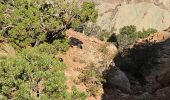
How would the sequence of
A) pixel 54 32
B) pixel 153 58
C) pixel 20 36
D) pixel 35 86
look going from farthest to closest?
pixel 153 58 → pixel 54 32 → pixel 20 36 → pixel 35 86

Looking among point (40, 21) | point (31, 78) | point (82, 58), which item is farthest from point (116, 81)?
point (31, 78)

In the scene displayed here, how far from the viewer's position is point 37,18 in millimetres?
36688

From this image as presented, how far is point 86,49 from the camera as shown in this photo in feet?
165

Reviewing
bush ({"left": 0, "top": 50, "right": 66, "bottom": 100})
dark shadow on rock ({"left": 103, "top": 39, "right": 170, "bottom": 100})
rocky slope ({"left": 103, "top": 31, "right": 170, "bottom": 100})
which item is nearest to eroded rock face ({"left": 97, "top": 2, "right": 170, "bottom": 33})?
rocky slope ({"left": 103, "top": 31, "right": 170, "bottom": 100})

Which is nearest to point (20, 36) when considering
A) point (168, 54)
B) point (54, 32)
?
point (54, 32)

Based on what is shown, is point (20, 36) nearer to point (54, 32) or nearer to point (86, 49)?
point (54, 32)

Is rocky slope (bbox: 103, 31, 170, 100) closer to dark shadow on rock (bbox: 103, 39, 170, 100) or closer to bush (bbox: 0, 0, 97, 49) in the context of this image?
dark shadow on rock (bbox: 103, 39, 170, 100)

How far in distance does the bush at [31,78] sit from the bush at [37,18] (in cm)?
1542

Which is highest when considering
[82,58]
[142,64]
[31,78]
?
[82,58]

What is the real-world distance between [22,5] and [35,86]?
713 inches

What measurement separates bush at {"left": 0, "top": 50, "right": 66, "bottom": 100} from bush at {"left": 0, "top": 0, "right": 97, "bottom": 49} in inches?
607

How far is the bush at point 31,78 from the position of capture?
65.0ft

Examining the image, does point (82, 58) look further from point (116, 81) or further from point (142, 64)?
point (142, 64)

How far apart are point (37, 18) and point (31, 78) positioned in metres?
16.8
